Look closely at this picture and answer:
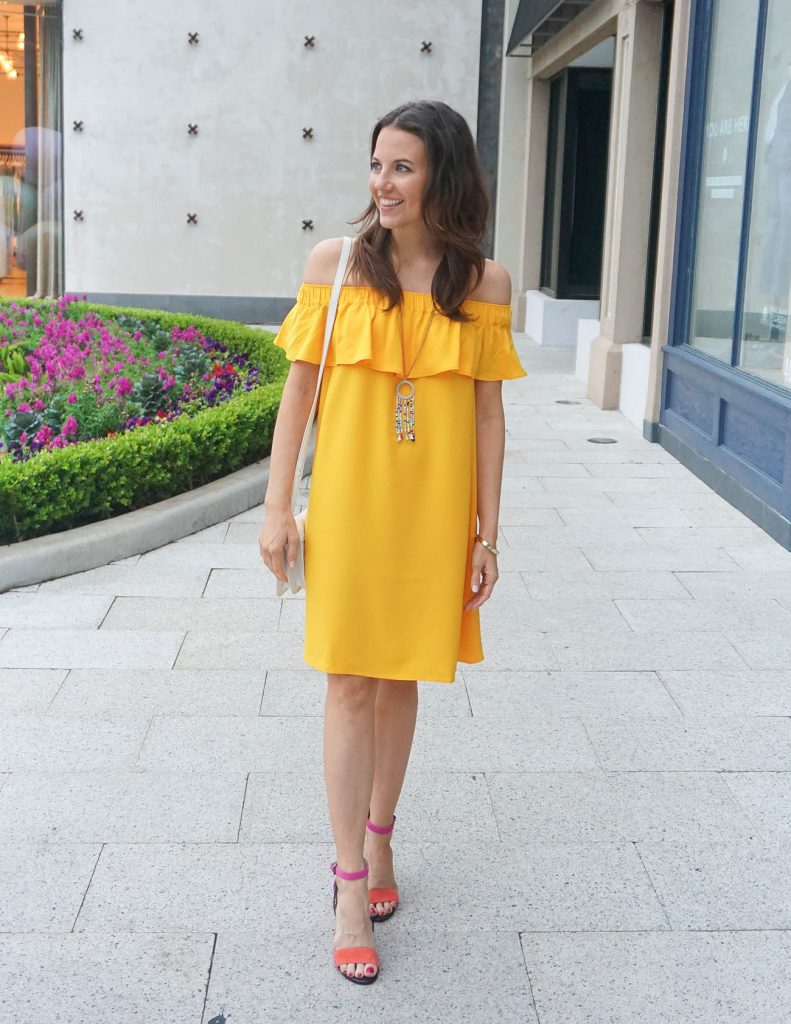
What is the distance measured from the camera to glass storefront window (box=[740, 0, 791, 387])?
23.0 ft

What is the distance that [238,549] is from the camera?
20.5 ft

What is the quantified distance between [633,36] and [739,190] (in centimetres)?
A: 290

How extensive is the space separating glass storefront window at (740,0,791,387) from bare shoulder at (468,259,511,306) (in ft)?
14.3

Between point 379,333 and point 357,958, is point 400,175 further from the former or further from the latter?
point 357,958

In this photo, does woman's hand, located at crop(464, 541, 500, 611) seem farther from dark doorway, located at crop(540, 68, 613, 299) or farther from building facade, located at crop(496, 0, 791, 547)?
dark doorway, located at crop(540, 68, 613, 299)

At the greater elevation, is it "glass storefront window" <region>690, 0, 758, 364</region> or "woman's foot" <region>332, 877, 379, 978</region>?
"glass storefront window" <region>690, 0, 758, 364</region>

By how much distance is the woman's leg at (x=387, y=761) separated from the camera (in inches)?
114

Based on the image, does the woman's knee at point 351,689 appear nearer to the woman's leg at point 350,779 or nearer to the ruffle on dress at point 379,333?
the woman's leg at point 350,779

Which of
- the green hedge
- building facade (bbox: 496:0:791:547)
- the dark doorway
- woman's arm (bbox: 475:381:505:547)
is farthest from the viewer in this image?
the dark doorway

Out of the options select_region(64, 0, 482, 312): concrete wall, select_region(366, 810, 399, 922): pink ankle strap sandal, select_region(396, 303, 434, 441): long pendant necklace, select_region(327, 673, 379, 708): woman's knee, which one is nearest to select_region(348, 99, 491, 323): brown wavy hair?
select_region(396, 303, 434, 441): long pendant necklace

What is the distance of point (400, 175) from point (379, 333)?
0.33 meters

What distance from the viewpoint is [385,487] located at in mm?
2686

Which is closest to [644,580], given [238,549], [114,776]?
[238,549]

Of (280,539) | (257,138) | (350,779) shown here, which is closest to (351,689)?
(350,779)
